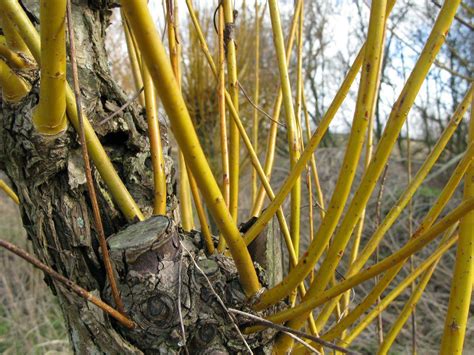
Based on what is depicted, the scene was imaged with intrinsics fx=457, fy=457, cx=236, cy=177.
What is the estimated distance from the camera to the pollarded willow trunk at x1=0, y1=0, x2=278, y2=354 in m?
0.49

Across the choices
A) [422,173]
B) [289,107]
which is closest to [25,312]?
[289,107]

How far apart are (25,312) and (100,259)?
3159 millimetres

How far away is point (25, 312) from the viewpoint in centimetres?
325

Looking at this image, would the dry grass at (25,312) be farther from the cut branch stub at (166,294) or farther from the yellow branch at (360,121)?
the yellow branch at (360,121)

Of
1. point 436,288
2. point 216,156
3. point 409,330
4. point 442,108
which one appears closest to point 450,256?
point 436,288

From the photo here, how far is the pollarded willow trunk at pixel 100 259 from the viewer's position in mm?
493

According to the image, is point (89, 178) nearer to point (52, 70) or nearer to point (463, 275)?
point (52, 70)

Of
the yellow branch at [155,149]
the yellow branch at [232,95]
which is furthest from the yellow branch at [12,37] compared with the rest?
the yellow branch at [232,95]

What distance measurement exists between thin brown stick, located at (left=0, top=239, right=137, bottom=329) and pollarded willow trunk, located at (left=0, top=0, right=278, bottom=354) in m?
0.03

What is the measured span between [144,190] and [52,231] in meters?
0.12

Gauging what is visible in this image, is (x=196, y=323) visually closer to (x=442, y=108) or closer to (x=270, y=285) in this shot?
(x=270, y=285)

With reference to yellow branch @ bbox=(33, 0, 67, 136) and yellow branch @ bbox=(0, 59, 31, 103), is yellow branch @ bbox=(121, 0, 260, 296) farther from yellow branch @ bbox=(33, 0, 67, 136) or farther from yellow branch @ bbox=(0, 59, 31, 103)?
yellow branch @ bbox=(0, 59, 31, 103)

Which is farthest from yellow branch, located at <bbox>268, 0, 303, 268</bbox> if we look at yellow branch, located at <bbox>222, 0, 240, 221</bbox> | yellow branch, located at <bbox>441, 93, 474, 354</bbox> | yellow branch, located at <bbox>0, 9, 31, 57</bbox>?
yellow branch, located at <bbox>0, 9, 31, 57</bbox>

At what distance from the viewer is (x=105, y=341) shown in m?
0.49
